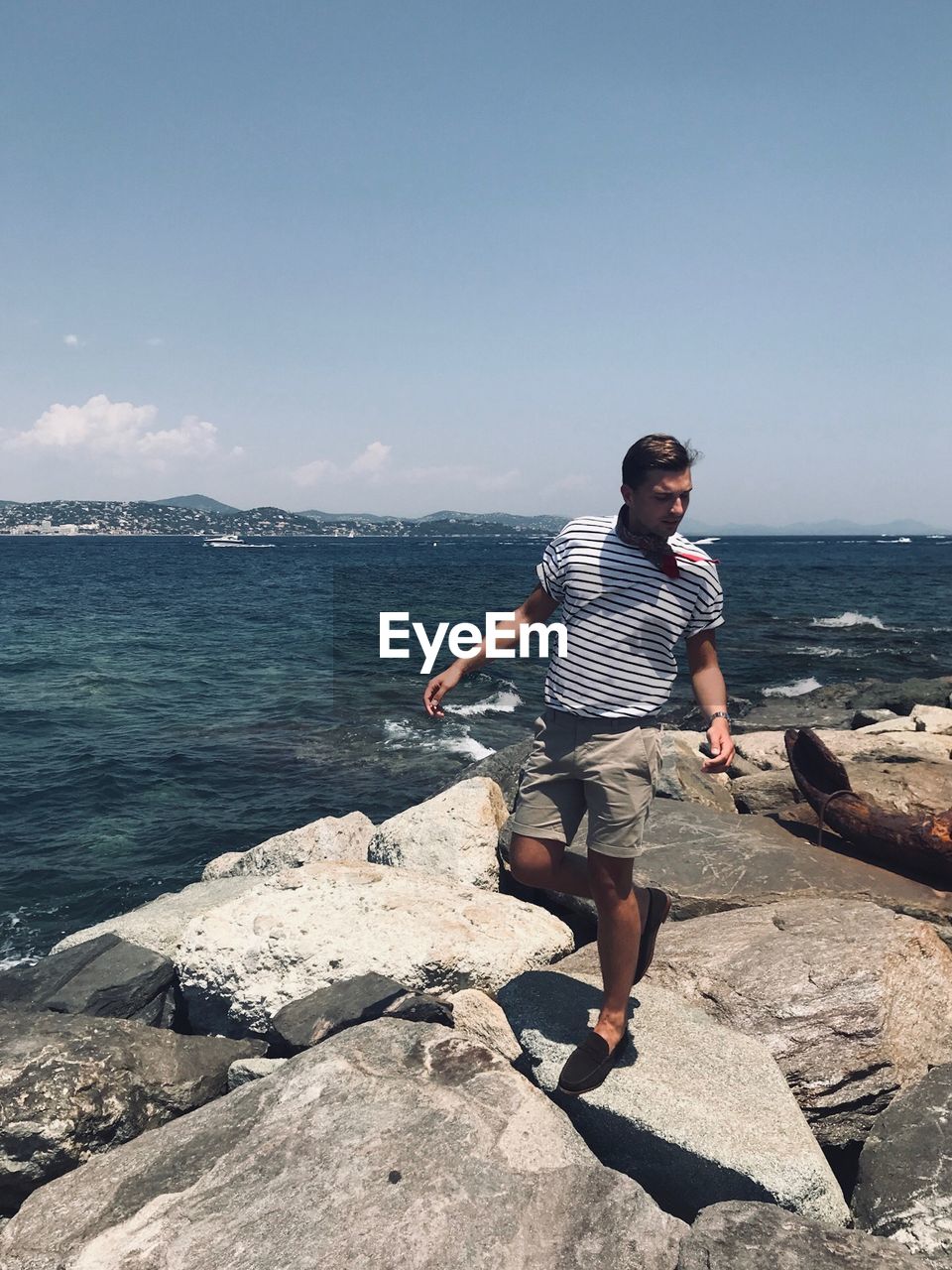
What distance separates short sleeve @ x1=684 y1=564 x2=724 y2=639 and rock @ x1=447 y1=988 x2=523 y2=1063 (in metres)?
2.23

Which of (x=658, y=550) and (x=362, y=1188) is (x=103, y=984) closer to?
(x=362, y=1188)

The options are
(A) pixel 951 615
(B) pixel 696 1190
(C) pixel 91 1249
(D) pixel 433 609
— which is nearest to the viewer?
(C) pixel 91 1249

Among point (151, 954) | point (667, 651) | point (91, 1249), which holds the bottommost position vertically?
point (151, 954)

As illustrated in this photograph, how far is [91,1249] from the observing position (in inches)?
108

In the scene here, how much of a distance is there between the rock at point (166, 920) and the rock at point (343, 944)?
74cm

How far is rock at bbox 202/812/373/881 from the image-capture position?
25.1 ft

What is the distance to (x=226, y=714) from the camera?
18.4 m

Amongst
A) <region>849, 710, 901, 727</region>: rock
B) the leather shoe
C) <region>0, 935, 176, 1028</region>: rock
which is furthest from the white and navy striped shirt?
<region>849, 710, 901, 727</region>: rock

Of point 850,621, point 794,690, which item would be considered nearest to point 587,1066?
point 794,690

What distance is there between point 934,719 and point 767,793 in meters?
7.07

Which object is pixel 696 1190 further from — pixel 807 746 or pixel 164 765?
pixel 164 765

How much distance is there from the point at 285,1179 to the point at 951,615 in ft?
143

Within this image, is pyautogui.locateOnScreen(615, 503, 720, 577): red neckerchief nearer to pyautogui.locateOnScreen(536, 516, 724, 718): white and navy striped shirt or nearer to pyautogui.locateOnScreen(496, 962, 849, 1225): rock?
pyautogui.locateOnScreen(536, 516, 724, 718): white and navy striped shirt

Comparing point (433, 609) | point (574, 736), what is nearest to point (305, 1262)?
point (574, 736)
